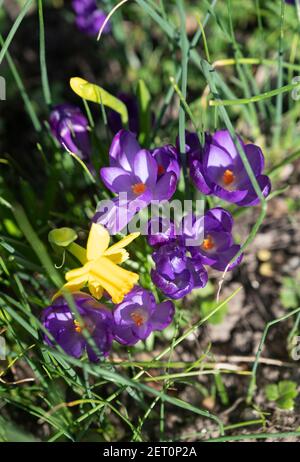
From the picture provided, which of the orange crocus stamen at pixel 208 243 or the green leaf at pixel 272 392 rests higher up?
the orange crocus stamen at pixel 208 243

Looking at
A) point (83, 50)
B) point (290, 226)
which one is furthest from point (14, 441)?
point (83, 50)

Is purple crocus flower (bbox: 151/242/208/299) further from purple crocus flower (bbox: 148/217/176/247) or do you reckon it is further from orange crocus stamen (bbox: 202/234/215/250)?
orange crocus stamen (bbox: 202/234/215/250)

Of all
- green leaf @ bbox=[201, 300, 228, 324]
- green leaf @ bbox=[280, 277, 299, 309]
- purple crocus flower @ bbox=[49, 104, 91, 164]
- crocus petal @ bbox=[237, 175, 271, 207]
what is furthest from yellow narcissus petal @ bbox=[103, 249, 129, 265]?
green leaf @ bbox=[280, 277, 299, 309]

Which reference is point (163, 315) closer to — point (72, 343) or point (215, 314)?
point (72, 343)


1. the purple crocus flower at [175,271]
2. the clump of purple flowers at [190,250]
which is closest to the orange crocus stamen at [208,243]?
the clump of purple flowers at [190,250]

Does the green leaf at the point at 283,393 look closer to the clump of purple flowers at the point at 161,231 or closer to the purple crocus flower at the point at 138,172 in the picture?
the clump of purple flowers at the point at 161,231

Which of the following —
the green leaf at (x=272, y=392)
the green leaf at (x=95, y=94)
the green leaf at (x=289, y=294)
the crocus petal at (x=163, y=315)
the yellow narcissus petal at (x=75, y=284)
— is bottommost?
the green leaf at (x=272, y=392)

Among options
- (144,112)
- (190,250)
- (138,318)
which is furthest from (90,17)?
(138,318)
